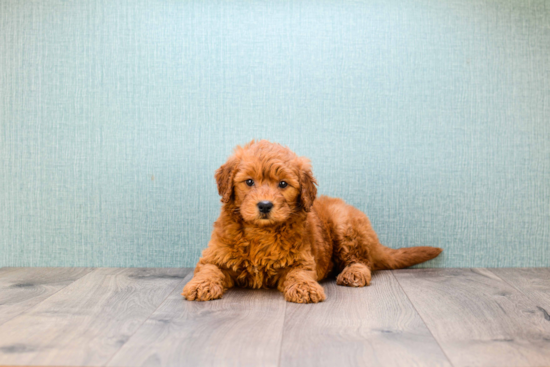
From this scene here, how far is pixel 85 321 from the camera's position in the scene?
180cm

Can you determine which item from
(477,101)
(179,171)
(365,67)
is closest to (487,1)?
(477,101)

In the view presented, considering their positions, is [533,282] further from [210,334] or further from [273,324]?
[210,334]

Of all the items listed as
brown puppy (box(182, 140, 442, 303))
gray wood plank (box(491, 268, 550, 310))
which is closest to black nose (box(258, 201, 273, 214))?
brown puppy (box(182, 140, 442, 303))

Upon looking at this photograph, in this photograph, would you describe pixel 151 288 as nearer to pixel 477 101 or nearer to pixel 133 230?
pixel 133 230

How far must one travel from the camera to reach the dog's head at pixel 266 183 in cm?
210

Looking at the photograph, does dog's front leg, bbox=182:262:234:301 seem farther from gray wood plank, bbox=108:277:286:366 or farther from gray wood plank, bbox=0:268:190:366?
gray wood plank, bbox=0:268:190:366

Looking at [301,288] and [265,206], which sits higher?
[265,206]

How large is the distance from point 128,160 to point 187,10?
972 mm

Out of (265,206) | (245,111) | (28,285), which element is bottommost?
(28,285)

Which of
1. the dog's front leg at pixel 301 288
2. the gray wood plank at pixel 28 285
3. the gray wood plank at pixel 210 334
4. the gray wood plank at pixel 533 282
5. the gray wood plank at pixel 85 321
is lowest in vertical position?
the gray wood plank at pixel 28 285

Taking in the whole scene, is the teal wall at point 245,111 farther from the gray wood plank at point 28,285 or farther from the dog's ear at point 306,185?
the dog's ear at point 306,185

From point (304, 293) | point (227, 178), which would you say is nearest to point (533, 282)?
point (304, 293)

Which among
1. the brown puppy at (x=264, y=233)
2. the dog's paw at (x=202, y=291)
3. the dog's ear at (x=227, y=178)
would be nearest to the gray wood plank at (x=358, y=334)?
the brown puppy at (x=264, y=233)

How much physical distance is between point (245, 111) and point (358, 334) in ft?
5.28
